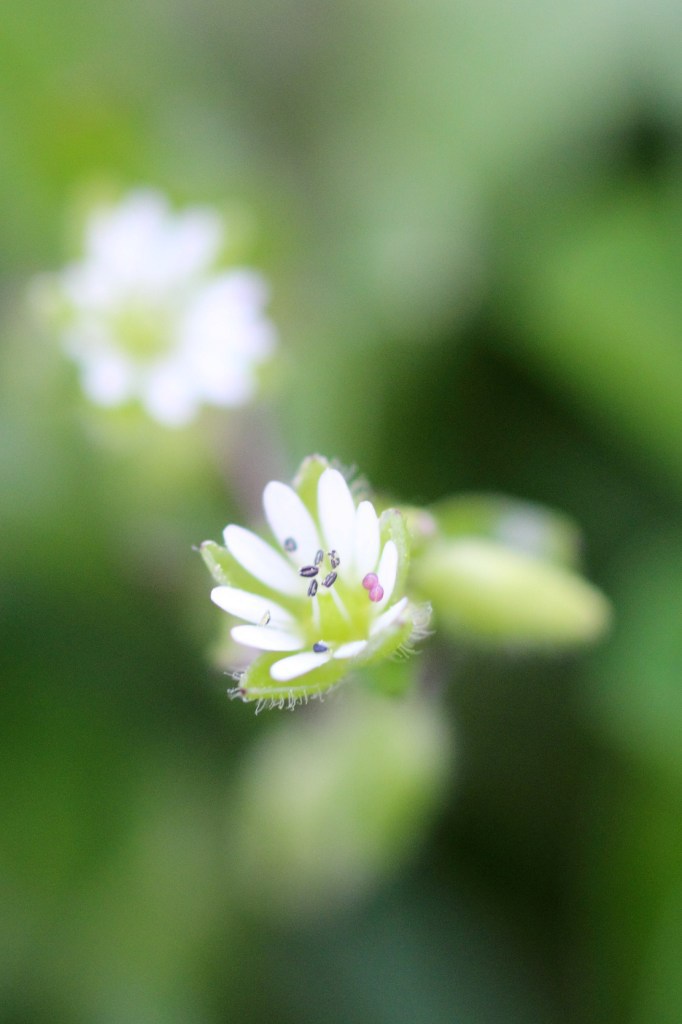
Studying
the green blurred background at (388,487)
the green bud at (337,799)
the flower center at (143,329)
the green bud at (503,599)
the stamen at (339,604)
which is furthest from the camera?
the green blurred background at (388,487)

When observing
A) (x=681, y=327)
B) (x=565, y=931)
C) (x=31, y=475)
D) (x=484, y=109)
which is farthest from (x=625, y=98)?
(x=565, y=931)

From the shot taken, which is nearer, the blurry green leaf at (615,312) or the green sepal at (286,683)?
the green sepal at (286,683)

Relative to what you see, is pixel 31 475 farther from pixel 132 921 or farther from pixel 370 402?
pixel 132 921

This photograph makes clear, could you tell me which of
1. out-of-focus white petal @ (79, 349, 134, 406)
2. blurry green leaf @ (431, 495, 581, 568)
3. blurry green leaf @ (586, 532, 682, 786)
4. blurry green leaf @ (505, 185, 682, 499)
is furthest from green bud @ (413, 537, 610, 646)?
blurry green leaf @ (505, 185, 682, 499)

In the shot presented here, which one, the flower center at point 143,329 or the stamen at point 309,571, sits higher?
the flower center at point 143,329

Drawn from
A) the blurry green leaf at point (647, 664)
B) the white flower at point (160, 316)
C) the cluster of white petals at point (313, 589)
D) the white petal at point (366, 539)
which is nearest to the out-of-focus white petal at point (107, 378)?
the white flower at point (160, 316)

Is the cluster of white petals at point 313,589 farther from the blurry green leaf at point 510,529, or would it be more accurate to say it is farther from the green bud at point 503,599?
the blurry green leaf at point 510,529

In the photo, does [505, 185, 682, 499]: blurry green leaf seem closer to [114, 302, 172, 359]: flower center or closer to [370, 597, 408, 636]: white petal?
[114, 302, 172, 359]: flower center

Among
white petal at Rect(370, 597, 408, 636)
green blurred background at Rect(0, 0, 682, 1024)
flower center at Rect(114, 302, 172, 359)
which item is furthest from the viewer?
green blurred background at Rect(0, 0, 682, 1024)
